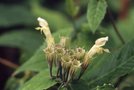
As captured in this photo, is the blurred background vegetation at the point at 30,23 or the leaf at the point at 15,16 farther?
the leaf at the point at 15,16

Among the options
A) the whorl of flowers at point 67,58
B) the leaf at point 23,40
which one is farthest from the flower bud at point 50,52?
the leaf at point 23,40

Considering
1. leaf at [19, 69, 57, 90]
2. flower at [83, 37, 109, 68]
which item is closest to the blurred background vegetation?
leaf at [19, 69, 57, 90]

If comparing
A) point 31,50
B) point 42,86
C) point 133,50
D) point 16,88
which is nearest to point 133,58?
point 133,50

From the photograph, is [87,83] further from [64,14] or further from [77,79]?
[64,14]

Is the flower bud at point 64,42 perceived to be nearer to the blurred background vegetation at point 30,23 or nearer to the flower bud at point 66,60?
the flower bud at point 66,60

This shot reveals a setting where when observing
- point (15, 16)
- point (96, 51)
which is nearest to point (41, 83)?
point (96, 51)

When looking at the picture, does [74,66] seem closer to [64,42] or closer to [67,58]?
[67,58]
